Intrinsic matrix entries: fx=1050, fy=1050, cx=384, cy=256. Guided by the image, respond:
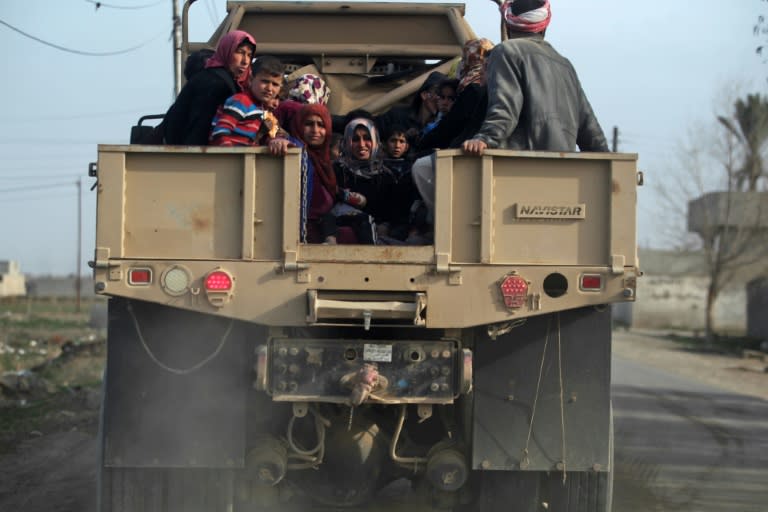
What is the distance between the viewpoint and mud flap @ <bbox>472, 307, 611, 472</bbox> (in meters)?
5.36

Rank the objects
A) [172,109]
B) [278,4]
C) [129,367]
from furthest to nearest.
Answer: [278,4], [172,109], [129,367]

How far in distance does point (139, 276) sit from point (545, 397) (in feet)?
6.95

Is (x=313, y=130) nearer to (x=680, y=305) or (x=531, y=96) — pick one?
(x=531, y=96)

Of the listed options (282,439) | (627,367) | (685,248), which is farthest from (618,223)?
(685,248)

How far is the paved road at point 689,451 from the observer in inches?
305

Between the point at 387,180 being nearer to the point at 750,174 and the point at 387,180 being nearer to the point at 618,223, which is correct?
the point at 618,223

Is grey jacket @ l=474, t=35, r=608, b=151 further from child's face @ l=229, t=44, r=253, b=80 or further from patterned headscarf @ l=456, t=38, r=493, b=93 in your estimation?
child's face @ l=229, t=44, r=253, b=80

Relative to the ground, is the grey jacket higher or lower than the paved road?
higher

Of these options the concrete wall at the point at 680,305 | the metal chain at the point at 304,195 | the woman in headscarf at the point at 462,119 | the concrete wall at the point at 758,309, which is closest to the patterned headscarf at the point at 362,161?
the woman in headscarf at the point at 462,119

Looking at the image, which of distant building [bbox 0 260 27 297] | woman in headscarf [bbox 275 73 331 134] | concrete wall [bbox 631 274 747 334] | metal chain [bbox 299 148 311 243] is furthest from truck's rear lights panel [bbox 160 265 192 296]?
distant building [bbox 0 260 27 297]

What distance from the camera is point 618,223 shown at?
5.00 metres

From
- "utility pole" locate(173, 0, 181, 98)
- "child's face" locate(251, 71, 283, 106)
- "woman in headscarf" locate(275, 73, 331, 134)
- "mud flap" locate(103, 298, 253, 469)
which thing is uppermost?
"utility pole" locate(173, 0, 181, 98)

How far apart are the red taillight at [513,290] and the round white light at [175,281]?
149 cm

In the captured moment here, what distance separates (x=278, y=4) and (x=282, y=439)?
4355mm
